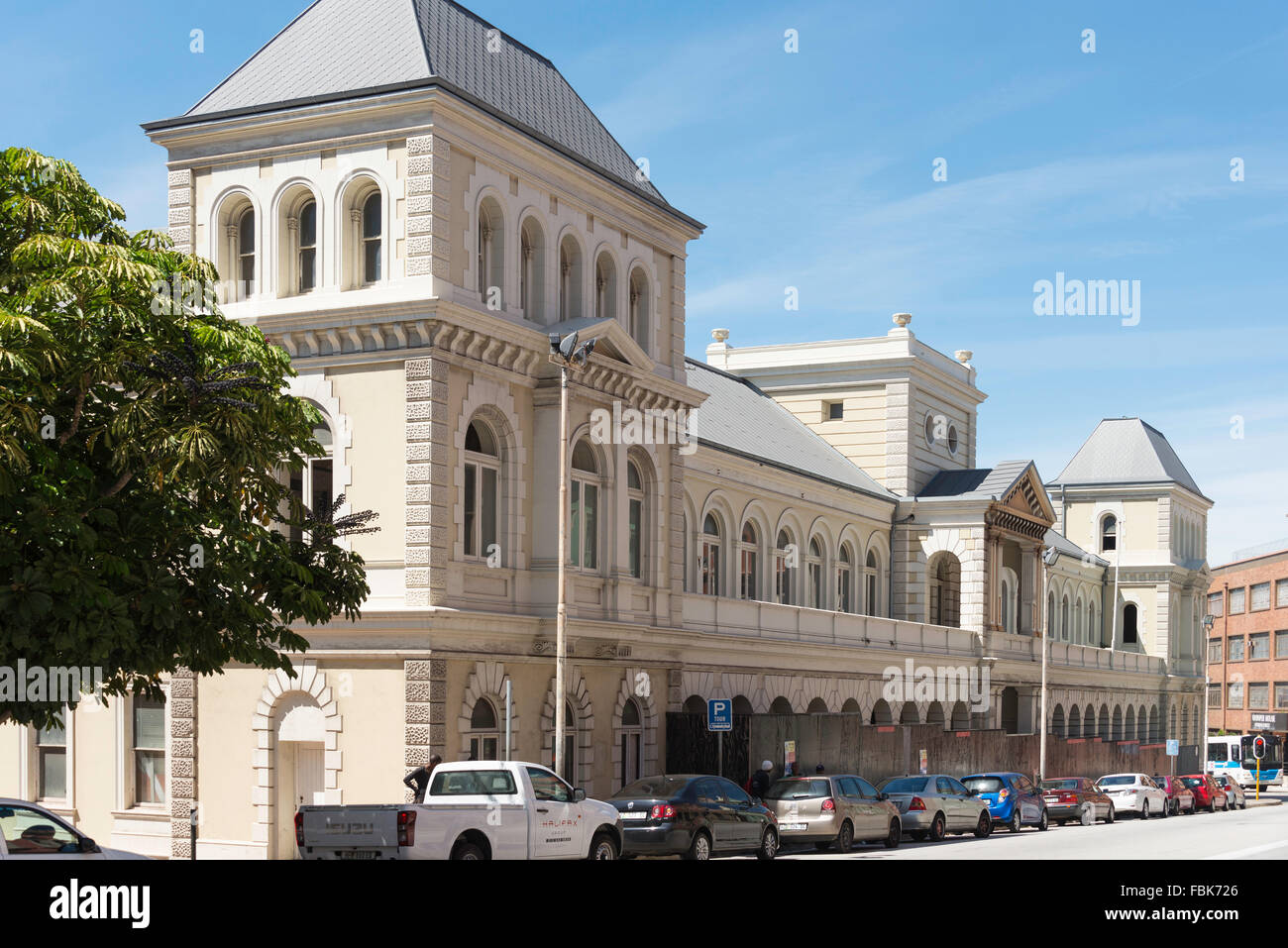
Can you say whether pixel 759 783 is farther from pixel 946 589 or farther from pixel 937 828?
pixel 946 589

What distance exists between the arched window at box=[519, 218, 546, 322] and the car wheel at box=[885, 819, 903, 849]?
12191 mm

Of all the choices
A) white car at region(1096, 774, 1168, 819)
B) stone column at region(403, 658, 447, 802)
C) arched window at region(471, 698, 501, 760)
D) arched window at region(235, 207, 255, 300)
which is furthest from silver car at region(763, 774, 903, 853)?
white car at region(1096, 774, 1168, 819)

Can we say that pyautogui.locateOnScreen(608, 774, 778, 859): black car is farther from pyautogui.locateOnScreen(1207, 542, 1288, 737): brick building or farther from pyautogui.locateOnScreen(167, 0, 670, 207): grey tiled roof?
pyautogui.locateOnScreen(1207, 542, 1288, 737): brick building

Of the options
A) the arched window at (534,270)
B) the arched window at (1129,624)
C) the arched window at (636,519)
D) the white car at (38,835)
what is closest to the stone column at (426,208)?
the arched window at (534,270)

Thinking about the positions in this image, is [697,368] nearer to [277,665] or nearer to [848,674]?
[848,674]

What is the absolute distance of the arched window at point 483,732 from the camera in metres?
29.7

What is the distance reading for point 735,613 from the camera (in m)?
41.7

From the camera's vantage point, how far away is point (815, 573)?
5466 centimetres

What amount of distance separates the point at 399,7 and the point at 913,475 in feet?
116

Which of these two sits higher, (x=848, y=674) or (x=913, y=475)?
(x=913, y=475)

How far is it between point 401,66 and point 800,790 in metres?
15.4

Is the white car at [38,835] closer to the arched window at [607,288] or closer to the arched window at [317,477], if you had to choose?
→ the arched window at [317,477]

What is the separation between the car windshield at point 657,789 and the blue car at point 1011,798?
44.7 feet
